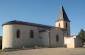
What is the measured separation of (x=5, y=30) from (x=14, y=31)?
94.0 inches

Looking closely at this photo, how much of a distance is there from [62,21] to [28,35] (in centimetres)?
1422

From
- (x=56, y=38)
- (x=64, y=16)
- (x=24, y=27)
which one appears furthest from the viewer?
(x=64, y=16)

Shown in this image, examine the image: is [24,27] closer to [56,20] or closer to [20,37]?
[20,37]

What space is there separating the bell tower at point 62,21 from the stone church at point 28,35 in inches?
241

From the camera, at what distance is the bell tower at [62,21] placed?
34.1 meters

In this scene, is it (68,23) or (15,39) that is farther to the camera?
(68,23)

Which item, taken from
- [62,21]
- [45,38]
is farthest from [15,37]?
[62,21]

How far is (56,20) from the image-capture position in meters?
36.4

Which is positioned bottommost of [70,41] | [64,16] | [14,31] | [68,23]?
[70,41]

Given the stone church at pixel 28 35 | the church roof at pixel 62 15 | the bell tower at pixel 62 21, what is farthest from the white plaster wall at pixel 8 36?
the church roof at pixel 62 15

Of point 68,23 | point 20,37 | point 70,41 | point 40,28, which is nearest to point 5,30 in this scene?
point 20,37

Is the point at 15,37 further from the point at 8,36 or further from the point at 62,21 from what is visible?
the point at 62,21

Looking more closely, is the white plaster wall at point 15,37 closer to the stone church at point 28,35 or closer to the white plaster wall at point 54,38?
the stone church at point 28,35

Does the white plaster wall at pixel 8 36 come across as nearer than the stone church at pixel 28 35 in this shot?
Yes
